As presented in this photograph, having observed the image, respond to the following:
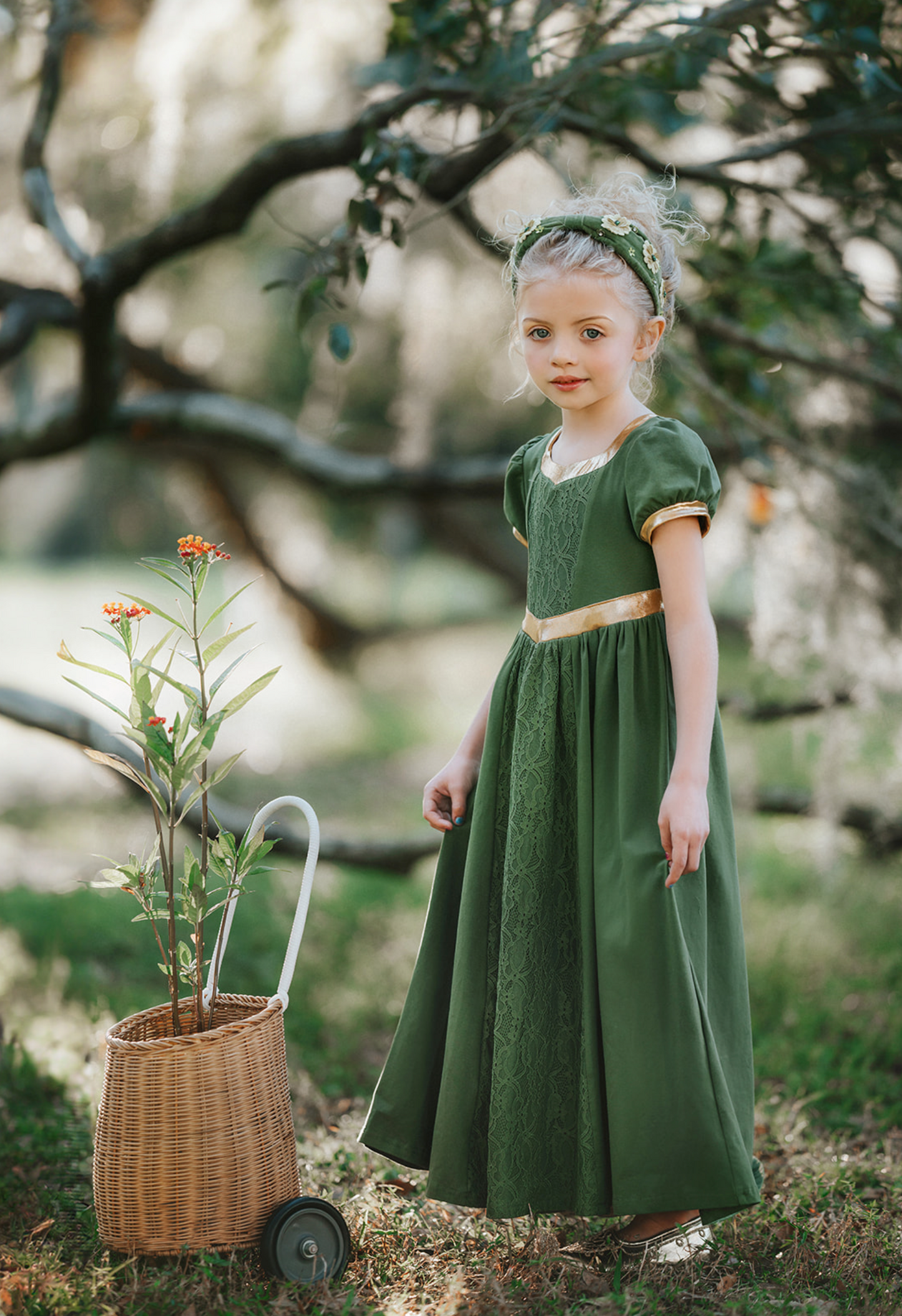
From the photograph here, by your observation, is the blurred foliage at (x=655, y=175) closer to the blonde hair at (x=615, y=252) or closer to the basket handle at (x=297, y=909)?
the blonde hair at (x=615, y=252)

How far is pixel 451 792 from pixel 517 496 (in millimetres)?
623

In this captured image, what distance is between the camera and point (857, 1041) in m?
3.14

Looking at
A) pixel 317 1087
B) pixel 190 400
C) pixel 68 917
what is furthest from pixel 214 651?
pixel 68 917

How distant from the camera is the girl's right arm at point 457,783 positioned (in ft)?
7.08

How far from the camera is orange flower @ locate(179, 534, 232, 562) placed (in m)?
1.83

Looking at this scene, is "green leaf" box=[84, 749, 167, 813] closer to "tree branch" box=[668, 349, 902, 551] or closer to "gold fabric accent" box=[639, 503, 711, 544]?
"gold fabric accent" box=[639, 503, 711, 544]

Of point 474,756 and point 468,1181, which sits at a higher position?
point 474,756

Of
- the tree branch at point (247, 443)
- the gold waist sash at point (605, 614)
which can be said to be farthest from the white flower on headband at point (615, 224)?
the tree branch at point (247, 443)

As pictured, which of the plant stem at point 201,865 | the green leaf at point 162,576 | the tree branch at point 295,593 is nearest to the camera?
the green leaf at point 162,576

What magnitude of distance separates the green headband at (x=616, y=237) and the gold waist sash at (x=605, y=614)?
516 millimetres

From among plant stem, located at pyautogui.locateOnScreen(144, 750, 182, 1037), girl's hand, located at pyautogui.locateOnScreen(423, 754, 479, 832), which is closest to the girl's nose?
girl's hand, located at pyautogui.locateOnScreen(423, 754, 479, 832)

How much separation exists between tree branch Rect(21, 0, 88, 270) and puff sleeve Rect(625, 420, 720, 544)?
2.12 metres

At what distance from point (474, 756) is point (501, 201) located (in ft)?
7.61

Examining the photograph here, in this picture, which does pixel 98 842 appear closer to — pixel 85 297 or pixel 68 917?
pixel 68 917
